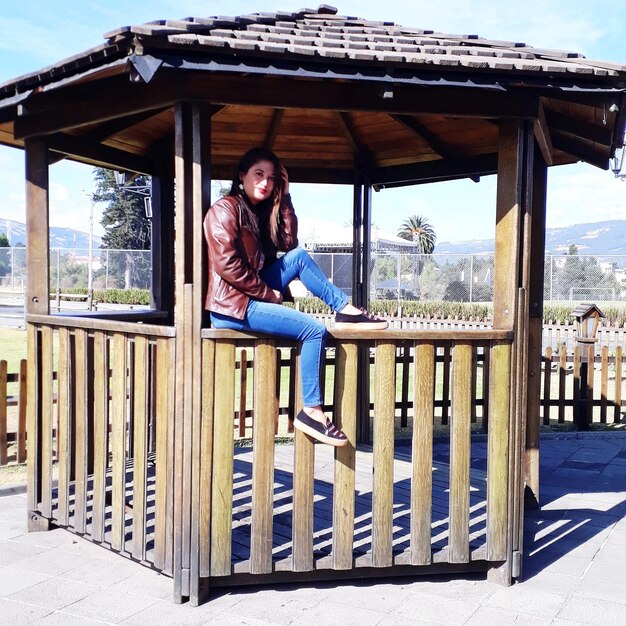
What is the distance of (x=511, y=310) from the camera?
412cm

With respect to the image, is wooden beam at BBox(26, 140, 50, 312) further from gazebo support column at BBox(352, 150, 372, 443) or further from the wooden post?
gazebo support column at BBox(352, 150, 372, 443)

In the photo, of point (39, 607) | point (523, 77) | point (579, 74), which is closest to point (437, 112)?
point (523, 77)

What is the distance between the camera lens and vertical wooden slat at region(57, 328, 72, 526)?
15.4 feet

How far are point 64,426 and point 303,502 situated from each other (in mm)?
1811

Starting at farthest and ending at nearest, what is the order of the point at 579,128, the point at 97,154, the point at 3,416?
the point at 3,416 → the point at 97,154 → the point at 579,128

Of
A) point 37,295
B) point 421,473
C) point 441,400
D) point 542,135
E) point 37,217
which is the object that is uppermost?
point 542,135

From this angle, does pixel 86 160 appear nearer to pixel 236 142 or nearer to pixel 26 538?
pixel 236 142

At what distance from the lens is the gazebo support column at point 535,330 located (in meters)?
5.51

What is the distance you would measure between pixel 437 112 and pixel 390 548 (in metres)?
2.50

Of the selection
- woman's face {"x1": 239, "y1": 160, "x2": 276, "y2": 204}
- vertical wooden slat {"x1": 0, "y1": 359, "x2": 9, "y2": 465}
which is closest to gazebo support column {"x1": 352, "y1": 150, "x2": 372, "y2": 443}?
woman's face {"x1": 239, "y1": 160, "x2": 276, "y2": 204}

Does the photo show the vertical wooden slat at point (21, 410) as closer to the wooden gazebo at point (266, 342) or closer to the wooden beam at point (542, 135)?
the wooden gazebo at point (266, 342)

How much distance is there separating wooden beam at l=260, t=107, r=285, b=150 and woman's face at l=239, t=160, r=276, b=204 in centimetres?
193

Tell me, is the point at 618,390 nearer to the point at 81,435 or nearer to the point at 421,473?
the point at 421,473

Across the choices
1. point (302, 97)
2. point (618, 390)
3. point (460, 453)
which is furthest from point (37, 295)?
point (618, 390)
